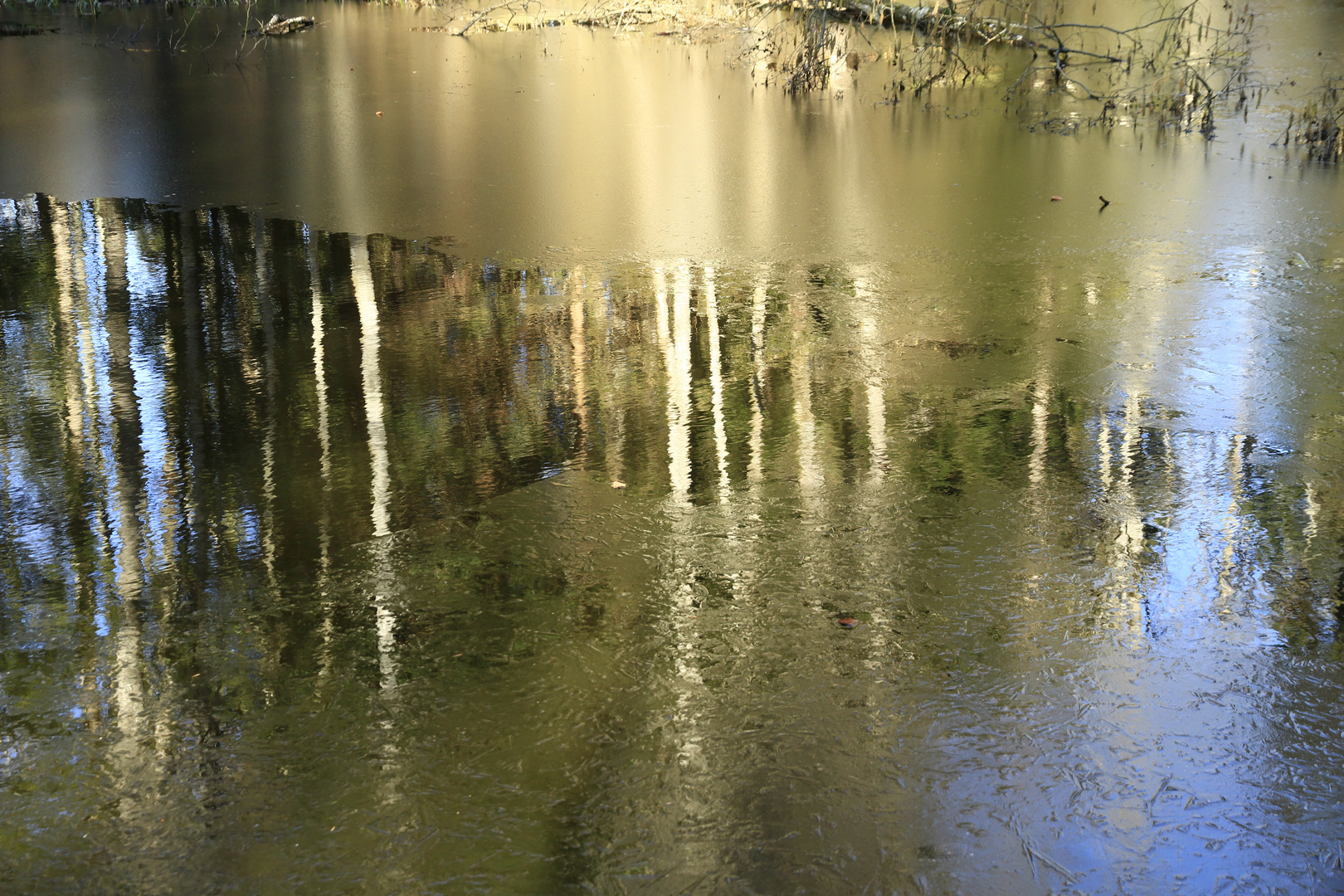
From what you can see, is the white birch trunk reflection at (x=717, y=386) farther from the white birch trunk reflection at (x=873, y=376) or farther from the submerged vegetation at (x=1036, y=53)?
the submerged vegetation at (x=1036, y=53)

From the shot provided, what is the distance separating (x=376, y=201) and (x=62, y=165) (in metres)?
3.23

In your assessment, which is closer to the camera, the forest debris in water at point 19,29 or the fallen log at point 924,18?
the fallen log at point 924,18

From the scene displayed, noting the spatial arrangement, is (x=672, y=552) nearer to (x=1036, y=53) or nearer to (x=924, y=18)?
(x=1036, y=53)

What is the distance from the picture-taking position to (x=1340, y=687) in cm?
255

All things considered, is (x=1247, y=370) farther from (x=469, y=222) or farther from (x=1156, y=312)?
(x=469, y=222)

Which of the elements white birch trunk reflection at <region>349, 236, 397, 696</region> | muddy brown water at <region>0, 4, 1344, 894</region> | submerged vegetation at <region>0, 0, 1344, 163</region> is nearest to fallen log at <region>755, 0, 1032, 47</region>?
Result: submerged vegetation at <region>0, 0, 1344, 163</region>

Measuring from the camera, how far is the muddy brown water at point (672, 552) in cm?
214

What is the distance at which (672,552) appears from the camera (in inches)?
125

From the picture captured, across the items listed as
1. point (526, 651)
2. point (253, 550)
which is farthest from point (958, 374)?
point (253, 550)

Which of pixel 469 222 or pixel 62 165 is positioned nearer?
pixel 469 222

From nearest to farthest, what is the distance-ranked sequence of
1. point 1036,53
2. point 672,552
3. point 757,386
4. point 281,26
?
point 672,552
point 757,386
point 1036,53
point 281,26

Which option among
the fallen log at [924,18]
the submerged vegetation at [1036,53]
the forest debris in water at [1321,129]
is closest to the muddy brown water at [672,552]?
the forest debris in water at [1321,129]

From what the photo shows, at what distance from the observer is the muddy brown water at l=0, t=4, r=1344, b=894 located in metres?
2.14

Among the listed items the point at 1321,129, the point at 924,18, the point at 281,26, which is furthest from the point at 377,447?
the point at 281,26
